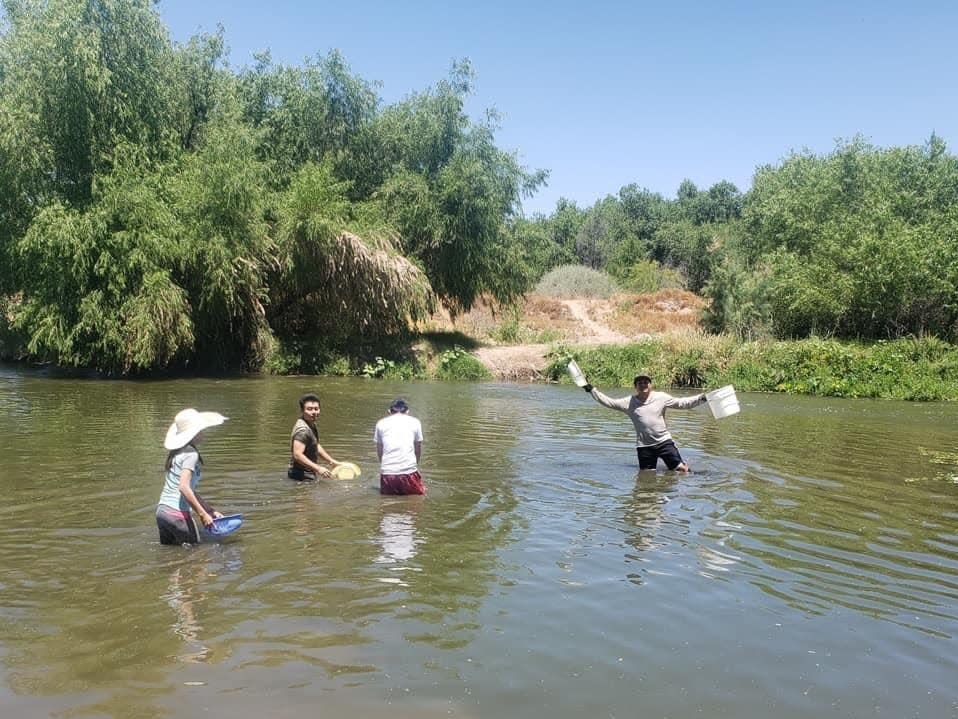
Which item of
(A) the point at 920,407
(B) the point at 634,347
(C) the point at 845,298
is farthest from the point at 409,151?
(A) the point at 920,407

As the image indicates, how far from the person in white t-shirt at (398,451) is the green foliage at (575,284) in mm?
45841

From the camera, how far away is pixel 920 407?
971 inches

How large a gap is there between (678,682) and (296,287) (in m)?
30.3

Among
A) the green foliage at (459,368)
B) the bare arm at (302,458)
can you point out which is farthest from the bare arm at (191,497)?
the green foliage at (459,368)

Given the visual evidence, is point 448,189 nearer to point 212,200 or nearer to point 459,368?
point 459,368

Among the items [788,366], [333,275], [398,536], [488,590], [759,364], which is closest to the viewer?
[488,590]

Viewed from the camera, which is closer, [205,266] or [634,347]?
[205,266]

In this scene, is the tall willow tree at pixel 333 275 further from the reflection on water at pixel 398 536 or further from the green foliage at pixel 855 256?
the reflection on water at pixel 398 536

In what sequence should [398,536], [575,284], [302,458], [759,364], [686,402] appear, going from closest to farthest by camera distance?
[398,536]
[302,458]
[686,402]
[759,364]
[575,284]

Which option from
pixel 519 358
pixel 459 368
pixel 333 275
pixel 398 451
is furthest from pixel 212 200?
pixel 398 451

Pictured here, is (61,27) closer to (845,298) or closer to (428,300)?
(428,300)

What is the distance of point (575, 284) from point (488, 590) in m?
50.5

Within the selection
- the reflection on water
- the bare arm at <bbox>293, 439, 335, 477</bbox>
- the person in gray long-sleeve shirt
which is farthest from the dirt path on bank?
the reflection on water

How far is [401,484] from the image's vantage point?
1041cm
